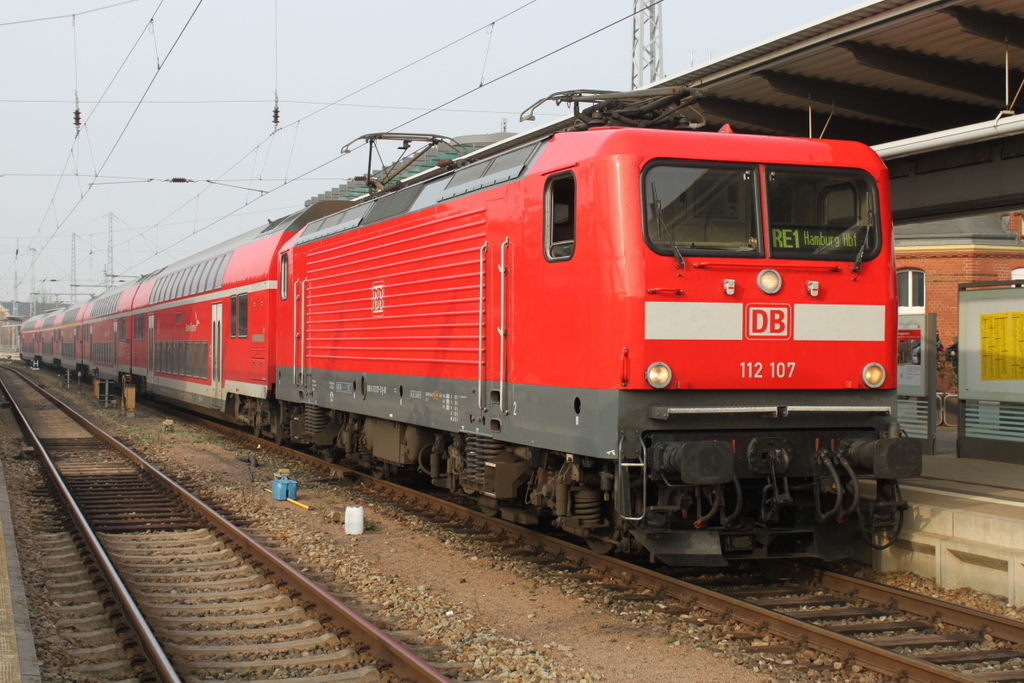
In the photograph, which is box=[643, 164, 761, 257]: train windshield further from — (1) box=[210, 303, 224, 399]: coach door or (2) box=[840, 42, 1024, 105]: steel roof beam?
(1) box=[210, 303, 224, 399]: coach door

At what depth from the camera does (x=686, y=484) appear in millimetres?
6898

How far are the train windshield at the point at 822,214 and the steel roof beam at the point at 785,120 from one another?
5.74 meters

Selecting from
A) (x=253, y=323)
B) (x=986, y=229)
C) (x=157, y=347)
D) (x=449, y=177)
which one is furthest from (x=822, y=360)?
(x=986, y=229)

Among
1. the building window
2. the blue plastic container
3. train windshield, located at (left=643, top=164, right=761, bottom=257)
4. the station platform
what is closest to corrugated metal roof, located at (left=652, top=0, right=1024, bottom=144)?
train windshield, located at (left=643, top=164, right=761, bottom=257)

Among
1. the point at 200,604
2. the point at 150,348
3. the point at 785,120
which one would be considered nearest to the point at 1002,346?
the point at 785,120

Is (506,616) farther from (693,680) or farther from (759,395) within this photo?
(759,395)

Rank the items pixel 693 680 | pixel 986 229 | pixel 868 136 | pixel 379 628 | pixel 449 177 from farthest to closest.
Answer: pixel 986 229 → pixel 868 136 → pixel 449 177 → pixel 379 628 → pixel 693 680

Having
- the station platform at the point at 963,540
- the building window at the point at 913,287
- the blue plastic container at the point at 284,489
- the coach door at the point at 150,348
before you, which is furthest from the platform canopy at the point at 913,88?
the coach door at the point at 150,348

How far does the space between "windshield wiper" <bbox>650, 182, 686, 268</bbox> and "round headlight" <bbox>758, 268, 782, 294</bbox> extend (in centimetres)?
63

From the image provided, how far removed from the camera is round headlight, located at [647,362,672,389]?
6938 mm

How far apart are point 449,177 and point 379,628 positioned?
490 cm

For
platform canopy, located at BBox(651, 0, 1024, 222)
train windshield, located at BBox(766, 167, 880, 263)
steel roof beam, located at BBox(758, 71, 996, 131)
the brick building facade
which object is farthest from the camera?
the brick building facade

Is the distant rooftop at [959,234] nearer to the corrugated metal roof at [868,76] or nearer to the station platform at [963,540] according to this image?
the corrugated metal roof at [868,76]

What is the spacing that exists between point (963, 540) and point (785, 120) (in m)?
7.78
